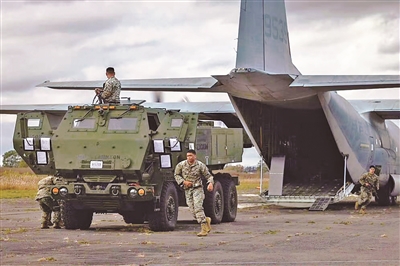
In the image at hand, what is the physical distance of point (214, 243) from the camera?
47.7 ft

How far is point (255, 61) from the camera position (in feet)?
78.6

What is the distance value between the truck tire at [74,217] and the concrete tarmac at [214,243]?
0.84ft

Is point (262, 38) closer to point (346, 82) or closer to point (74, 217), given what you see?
point (346, 82)

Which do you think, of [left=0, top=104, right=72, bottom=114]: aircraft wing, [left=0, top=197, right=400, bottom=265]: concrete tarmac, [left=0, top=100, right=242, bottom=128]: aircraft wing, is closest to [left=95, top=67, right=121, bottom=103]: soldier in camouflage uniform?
[left=0, top=197, right=400, bottom=265]: concrete tarmac

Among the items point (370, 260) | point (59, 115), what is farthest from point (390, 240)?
point (59, 115)

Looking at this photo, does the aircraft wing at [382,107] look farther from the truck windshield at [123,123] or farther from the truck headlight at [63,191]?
the truck headlight at [63,191]

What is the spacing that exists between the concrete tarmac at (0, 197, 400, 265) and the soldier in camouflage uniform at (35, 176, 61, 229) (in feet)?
1.17

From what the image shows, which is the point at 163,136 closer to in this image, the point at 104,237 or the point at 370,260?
the point at 104,237

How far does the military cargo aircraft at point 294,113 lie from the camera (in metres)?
23.9

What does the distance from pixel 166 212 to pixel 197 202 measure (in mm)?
1261

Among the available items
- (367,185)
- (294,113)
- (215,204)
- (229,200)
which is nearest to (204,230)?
(215,204)

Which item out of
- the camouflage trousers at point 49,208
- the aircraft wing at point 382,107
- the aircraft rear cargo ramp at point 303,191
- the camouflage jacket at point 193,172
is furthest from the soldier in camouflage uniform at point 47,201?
the aircraft wing at point 382,107

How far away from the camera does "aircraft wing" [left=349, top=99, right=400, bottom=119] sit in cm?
3094

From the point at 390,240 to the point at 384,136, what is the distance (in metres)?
17.4
